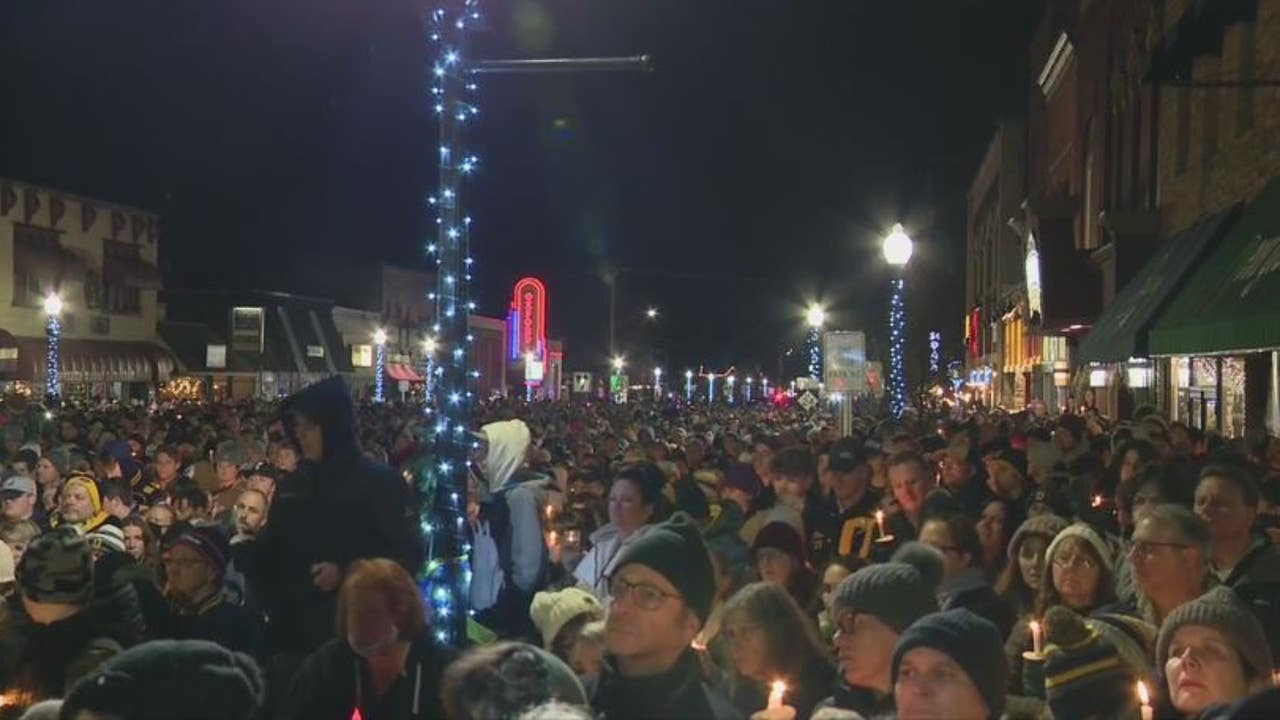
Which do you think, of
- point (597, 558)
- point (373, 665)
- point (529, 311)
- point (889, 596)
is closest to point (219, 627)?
point (373, 665)

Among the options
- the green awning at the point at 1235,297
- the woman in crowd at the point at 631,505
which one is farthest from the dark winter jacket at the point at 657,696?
the green awning at the point at 1235,297

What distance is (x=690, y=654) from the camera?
161 inches

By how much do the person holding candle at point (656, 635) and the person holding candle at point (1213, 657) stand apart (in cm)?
138

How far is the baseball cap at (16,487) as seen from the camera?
10062 mm

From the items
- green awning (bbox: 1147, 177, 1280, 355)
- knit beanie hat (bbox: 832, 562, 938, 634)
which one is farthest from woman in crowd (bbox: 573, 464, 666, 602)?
green awning (bbox: 1147, 177, 1280, 355)

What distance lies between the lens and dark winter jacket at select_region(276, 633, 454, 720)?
4.48m

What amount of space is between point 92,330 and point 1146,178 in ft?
134

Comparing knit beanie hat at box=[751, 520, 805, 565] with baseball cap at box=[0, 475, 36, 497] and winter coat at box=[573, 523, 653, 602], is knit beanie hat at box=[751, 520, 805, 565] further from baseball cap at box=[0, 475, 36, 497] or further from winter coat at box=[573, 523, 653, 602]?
baseball cap at box=[0, 475, 36, 497]

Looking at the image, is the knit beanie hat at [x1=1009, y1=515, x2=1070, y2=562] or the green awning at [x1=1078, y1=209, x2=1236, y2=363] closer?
the knit beanie hat at [x1=1009, y1=515, x2=1070, y2=562]

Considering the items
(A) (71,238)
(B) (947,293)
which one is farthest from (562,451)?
(B) (947,293)

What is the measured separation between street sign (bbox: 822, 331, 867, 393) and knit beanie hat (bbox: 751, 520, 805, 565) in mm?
11585

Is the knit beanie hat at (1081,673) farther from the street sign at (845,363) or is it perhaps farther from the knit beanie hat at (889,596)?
the street sign at (845,363)

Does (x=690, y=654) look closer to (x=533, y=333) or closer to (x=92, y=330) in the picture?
(x=92, y=330)

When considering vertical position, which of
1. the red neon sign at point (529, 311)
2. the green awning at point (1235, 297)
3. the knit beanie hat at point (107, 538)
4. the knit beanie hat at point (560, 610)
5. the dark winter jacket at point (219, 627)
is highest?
the red neon sign at point (529, 311)
